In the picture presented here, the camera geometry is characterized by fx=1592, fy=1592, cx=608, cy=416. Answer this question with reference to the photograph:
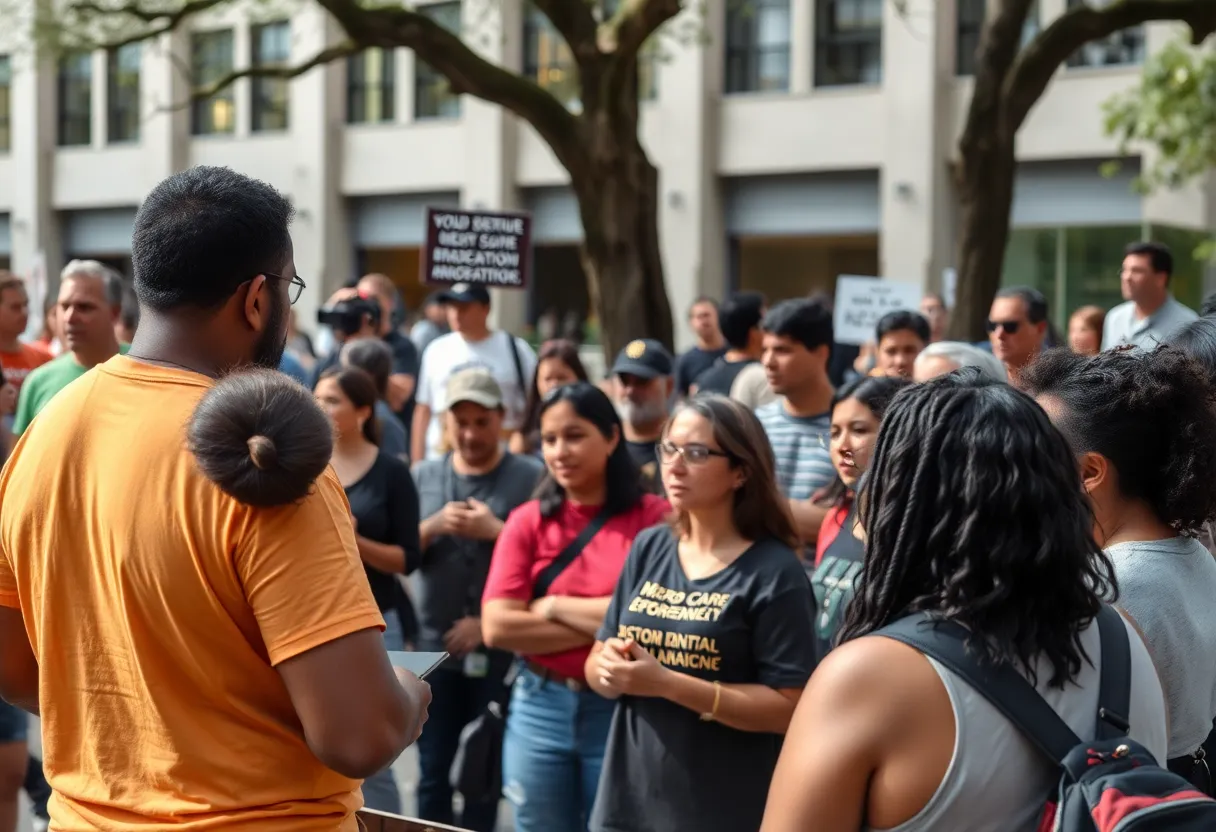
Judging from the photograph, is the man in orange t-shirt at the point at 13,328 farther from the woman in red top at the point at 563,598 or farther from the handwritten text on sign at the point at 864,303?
the handwritten text on sign at the point at 864,303

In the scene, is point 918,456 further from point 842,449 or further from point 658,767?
point 842,449

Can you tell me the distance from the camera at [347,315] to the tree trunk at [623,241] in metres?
4.05

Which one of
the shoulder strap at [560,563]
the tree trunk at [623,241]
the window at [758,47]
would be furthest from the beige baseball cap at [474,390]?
the window at [758,47]

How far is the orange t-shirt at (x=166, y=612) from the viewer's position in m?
2.34

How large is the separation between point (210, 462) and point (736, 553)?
238 cm

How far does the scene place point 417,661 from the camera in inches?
110

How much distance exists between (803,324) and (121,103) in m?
30.9

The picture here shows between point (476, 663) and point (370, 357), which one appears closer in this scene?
point (476, 663)

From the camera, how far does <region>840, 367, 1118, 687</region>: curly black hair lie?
2.19 meters

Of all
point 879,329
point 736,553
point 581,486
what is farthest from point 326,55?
point 736,553

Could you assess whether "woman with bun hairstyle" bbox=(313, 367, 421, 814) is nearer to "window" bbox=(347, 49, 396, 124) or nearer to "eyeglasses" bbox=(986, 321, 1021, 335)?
"eyeglasses" bbox=(986, 321, 1021, 335)

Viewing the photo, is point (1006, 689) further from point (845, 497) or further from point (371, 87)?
point (371, 87)

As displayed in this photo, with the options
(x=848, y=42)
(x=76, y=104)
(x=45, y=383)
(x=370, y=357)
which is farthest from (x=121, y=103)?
(x=45, y=383)

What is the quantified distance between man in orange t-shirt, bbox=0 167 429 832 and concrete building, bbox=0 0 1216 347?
17851 mm
